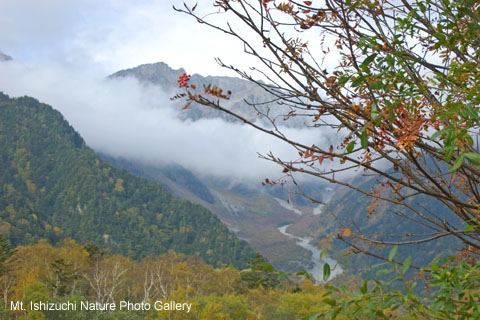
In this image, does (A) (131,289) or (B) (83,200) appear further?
(B) (83,200)

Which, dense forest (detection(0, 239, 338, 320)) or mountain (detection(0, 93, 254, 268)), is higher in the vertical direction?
mountain (detection(0, 93, 254, 268))

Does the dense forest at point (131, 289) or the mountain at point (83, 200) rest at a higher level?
the mountain at point (83, 200)

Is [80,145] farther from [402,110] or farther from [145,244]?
[402,110]

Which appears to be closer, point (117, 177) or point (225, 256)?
point (225, 256)

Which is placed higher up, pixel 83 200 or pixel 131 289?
pixel 83 200

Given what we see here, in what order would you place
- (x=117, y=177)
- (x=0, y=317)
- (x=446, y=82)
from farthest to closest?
(x=117, y=177), (x=0, y=317), (x=446, y=82)

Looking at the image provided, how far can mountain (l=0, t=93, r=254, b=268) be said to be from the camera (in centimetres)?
12030

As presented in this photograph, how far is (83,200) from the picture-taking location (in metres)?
142

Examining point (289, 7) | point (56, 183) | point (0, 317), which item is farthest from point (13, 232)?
point (289, 7)

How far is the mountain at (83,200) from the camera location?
12030 centimetres

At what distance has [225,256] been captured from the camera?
417ft

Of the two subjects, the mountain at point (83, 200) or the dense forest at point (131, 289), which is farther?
the mountain at point (83, 200)

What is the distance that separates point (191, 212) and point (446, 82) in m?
153

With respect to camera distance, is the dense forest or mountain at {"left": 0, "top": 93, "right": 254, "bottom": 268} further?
mountain at {"left": 0, "top": 93, "right": 254, "bottom": 268}
